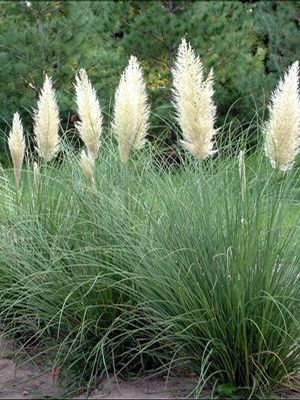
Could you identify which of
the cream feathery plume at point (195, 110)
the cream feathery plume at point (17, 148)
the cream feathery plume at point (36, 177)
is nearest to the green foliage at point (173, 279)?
the cream feathery plume at point (195, 110)

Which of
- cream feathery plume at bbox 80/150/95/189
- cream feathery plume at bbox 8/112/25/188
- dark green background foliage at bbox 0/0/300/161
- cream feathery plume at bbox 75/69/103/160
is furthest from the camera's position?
dark green background foliage at bbox 0/0/300/161

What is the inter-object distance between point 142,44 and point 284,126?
933 centimetres

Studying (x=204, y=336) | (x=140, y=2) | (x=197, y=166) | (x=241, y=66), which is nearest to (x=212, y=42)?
(x=241, y=66)

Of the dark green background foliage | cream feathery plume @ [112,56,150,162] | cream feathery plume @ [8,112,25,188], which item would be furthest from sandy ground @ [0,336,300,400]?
the dark green background foliage

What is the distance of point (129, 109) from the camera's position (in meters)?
4.73

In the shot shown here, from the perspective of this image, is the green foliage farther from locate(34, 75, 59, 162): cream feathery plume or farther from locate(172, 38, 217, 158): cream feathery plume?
locate(34, 75, 59, 162): cream feathery plume

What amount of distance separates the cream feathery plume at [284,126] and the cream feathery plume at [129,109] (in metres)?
0.92

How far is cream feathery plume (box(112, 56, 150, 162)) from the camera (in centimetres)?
474

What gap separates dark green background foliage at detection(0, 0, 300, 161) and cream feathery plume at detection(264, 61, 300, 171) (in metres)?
7.20

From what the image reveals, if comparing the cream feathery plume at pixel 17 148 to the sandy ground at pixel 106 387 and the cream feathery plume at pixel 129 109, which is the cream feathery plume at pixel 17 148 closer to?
the cream feathery plume at pixel 129 109

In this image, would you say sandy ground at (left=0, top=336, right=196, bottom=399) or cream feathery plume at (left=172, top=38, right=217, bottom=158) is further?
cream feathery plume at (left=172, top=38, right=217, bottom=158)

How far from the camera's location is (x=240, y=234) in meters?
4.05

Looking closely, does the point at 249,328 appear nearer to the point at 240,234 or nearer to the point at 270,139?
the point at 240,234

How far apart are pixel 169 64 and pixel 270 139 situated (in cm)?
909
